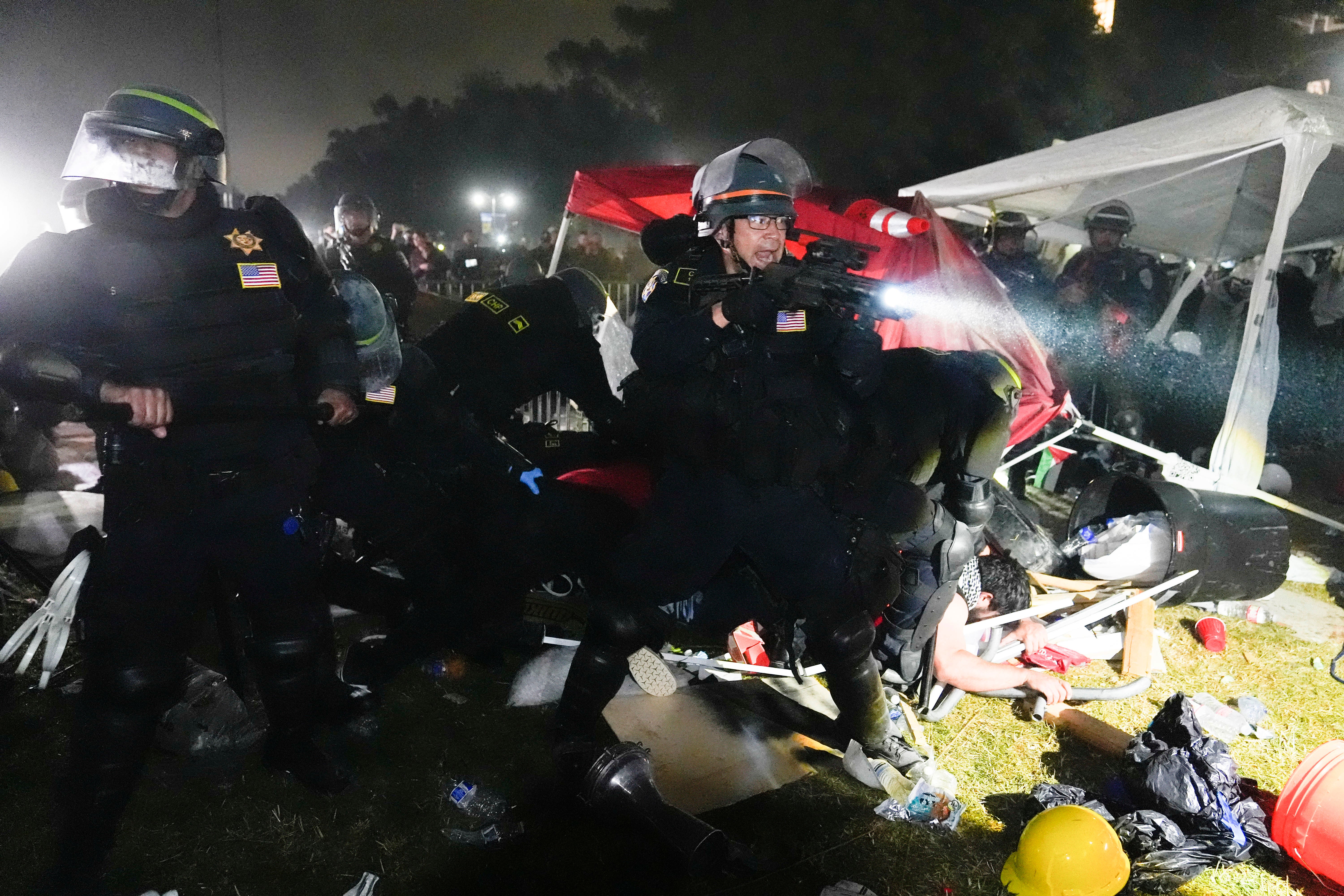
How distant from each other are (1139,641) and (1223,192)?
21.9ft

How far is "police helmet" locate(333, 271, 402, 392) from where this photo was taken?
2939mm

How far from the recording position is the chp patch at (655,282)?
2.89m

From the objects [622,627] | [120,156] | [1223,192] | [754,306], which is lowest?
[622,627]

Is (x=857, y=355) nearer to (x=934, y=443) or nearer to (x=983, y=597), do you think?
(x=934, y=443)

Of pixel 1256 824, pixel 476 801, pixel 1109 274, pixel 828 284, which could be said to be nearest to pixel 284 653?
pixel 476 801

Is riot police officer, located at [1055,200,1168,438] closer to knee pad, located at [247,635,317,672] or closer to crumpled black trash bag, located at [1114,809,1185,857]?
crumpled black trash bag, located at [1114,809,1185,857]

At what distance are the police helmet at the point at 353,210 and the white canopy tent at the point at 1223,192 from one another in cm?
521

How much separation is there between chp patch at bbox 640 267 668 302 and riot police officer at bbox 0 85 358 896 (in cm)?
126

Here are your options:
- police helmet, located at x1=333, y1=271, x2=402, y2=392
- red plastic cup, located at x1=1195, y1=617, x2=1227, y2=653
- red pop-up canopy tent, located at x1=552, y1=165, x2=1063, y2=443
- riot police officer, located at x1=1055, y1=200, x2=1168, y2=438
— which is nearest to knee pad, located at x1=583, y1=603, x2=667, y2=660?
police helmet, located at x1=333, y1=271, x2=402, y2=392

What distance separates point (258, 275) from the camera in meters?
2.59

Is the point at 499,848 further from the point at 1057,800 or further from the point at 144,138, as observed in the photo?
the point at 144,138

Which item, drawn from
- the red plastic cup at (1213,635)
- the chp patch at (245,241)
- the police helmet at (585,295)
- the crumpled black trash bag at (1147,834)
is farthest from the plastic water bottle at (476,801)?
the red plastic cup at (1213,635)

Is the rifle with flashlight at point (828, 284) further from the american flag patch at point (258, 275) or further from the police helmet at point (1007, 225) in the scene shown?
the police helmet at point (1007, 225)

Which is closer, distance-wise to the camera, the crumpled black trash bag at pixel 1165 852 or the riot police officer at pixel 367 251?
the crumpled black trash bag at pixel 1165 852
